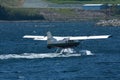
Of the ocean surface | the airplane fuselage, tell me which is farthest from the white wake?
the airplane fuselage

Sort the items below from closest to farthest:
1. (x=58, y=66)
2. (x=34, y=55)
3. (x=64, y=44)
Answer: (x=58, y=66) < (x=34, y=55) < (x=64, y=44)

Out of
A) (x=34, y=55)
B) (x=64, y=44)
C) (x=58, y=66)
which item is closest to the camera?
(x=58, y=66)

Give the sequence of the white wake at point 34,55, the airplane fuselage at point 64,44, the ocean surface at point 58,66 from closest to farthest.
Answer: the ocean surface at point 58,66
the white wake at point 34,55
the airplane fuselage at point 64,44

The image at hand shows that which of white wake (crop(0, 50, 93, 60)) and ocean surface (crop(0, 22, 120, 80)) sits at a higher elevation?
ocean surface (crop(0, 22, 120, 80))

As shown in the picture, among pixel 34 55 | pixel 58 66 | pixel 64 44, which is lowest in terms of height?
pixel 34 55

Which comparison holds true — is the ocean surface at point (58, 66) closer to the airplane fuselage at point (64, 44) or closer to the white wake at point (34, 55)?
the white wake at point (34, 55)

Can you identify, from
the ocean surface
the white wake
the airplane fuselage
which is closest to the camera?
the ocean surface

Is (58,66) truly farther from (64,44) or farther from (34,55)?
(64,44)

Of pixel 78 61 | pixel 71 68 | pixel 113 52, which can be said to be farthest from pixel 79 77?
pixel 113 52

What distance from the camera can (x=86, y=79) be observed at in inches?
2297

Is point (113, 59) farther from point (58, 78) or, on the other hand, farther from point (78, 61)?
point (58, 78)

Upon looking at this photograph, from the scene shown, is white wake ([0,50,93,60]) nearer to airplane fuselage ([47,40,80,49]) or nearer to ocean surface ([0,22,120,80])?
ocean surface ([0,22,120,80])

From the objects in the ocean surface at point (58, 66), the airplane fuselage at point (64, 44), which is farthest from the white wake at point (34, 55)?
the airplane fuselage at point (64, 44)

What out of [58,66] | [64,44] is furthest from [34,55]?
[58,66]
